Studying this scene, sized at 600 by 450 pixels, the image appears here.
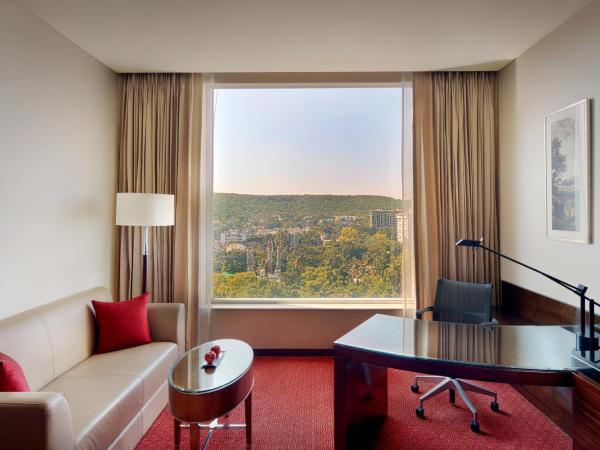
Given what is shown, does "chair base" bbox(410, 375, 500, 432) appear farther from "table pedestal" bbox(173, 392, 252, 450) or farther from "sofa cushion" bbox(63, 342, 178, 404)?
"sofa cushion" bbox(63, 342, 178, 404)

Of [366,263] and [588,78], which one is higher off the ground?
[588,78]

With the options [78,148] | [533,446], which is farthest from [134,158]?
[533,446]

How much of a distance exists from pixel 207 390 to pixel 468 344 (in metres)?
1.42

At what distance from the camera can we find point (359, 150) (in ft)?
11.6

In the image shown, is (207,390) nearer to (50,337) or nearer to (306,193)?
(50,337)

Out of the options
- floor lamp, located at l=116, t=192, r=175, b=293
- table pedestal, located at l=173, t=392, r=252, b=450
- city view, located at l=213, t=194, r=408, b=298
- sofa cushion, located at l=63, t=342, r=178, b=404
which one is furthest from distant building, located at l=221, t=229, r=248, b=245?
table pedestal, located at l=173, t=392, r=252, b=450

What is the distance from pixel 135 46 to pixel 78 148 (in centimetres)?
98

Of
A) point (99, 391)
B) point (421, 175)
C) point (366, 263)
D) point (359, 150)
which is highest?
point (359, 150)

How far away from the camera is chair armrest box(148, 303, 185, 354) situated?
2.71 metres

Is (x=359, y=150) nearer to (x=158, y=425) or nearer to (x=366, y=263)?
(x=366, y=263)

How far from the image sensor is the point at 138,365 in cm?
221

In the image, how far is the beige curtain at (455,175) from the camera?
3.24 meters

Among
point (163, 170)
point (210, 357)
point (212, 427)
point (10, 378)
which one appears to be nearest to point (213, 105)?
point (163, 170)

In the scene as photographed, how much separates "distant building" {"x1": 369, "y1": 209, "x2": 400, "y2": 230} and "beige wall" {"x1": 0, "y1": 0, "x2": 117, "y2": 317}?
266 cm
